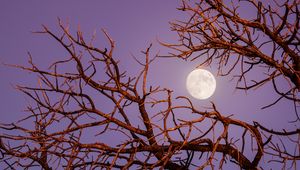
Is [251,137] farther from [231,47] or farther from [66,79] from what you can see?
[66,79]

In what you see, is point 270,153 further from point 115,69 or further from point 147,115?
point 115,69

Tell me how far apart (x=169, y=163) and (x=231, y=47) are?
4.89 ft

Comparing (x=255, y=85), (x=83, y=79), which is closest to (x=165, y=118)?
(x=83, y=79)

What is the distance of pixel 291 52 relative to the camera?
15.5 feet

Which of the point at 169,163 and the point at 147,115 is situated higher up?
the point at 147,115

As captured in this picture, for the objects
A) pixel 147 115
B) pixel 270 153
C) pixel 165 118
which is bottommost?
pixel 270 153

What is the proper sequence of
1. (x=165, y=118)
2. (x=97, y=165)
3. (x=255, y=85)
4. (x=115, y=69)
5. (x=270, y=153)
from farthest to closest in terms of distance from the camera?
1. (x=255, y=85)
2. (x=115, y=69)
3. (x=97, y=165)
4. (x=270, y=153)
5. (x=165, y=118)

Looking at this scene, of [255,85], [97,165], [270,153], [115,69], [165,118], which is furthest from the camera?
[255,85]

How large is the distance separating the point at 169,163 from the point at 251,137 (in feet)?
3.46

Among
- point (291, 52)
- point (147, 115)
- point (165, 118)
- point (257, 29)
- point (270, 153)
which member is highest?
point (257, 29)

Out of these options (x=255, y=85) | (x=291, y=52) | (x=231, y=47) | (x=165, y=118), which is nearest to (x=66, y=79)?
(x=165, y=118)

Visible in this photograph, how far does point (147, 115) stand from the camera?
15.5 ft

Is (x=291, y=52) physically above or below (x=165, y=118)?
above

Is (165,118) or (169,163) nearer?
(165,118)
